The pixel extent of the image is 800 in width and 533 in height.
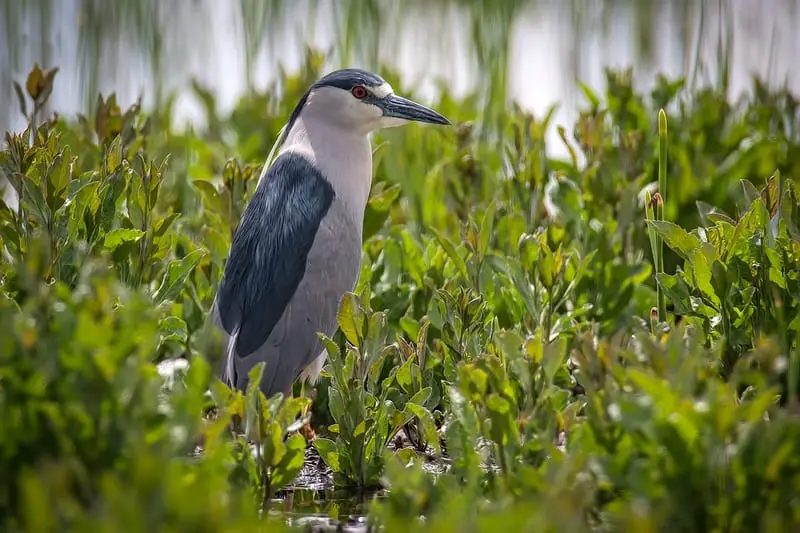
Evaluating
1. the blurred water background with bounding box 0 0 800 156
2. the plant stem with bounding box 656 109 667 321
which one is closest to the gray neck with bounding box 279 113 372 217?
the plant stem with bounding box 656 109 667 321

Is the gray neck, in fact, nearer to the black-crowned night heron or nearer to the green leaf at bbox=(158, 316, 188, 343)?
the black-crowned night heron

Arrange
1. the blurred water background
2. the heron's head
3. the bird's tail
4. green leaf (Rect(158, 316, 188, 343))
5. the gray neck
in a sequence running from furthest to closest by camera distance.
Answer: the blurred water background < the heron's head < the gray neck < the bird's tail < green leaf (Rect(158, 316, 188, 343))

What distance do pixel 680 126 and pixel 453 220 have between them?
1.48 meters

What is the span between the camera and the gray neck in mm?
4574

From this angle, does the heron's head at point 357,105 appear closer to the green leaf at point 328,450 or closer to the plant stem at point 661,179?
the plant stem at point 661,179

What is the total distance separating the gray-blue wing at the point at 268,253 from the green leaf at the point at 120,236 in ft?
1.76

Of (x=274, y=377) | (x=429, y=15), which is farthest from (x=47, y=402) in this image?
(x=429, y=15)

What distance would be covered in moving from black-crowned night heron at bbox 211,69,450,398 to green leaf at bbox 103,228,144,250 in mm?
540

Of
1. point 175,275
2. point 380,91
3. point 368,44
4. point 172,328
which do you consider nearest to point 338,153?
point 380,91

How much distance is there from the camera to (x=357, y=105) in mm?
4805

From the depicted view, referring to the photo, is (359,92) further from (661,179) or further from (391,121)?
(661,179)

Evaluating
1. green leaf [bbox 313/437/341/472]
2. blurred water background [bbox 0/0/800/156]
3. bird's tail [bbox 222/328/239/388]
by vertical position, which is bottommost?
green leaf [bbox 313/437/341/472]

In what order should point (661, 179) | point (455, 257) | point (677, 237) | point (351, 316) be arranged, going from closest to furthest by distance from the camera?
point (351, 316)
point (677, 237)
point (661, 179)
point (455, 257)

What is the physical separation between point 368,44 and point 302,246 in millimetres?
2620
